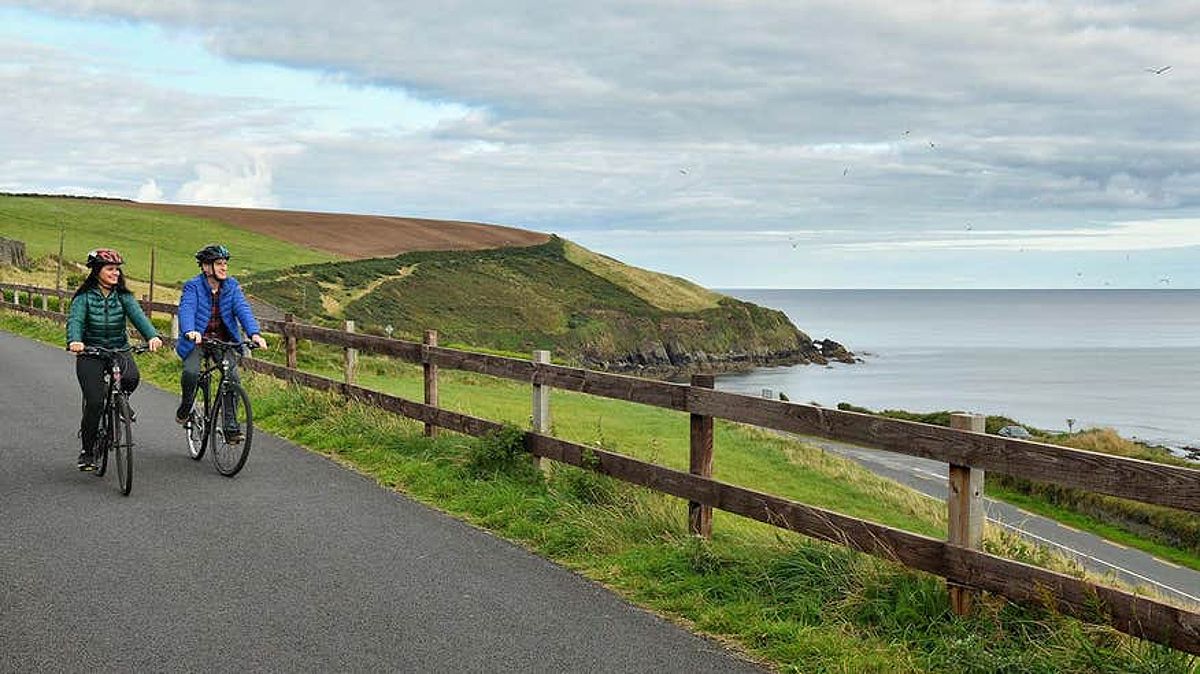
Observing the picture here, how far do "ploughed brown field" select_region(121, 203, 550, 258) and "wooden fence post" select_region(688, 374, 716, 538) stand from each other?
104m

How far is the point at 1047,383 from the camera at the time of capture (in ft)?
331

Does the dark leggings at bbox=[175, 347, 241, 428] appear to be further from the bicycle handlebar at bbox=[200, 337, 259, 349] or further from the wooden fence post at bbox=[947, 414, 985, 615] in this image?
the wooden fence post at bbox=[947, 414, 985, 615]

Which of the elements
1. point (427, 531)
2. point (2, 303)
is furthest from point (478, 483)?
point (2, 303)

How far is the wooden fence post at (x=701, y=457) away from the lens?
8.16 m

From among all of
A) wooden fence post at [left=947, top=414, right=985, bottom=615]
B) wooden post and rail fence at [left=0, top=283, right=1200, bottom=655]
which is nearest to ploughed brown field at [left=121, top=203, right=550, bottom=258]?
wooden post and rail fence at [left=0, top=283, right=1200, bottom=655]

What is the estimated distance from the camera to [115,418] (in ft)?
34.3

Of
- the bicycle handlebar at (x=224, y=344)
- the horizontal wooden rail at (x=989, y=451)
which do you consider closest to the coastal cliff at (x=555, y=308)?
the bicycle handlebar at (x=224, y=344)

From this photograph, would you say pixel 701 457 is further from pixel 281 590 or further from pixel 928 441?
pixel 281 590

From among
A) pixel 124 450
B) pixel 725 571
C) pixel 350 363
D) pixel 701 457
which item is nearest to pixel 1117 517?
pixel 350 363

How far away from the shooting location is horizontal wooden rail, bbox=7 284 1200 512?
17.4 feet

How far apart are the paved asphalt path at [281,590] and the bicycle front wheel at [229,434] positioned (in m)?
0.19

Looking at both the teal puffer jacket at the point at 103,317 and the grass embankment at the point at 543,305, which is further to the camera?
the grass embankment at the point at 543,305

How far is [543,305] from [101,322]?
104 meters

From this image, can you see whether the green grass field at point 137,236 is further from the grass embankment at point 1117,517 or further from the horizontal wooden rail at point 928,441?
the horizontal wooden rail at point 928,441
